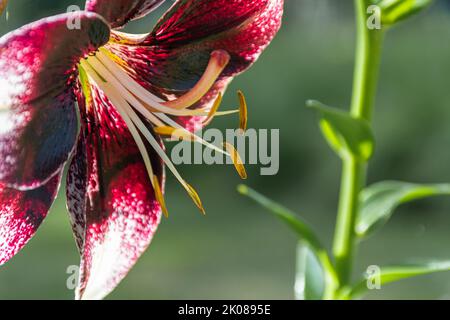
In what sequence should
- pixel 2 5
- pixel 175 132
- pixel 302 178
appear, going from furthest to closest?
pixel 302 178, pixel 175 132, pixel 2 5

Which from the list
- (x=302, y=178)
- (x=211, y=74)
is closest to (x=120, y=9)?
(x=211, y=74)

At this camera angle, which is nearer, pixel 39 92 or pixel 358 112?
pixel 39 92

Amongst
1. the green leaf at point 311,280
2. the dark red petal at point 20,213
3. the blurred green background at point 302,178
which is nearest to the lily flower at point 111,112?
the dark red petal at point 20,213

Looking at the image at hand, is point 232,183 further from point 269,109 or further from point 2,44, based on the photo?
point 2,44

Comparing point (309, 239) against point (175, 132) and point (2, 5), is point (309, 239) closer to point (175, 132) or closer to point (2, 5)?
point (175, 132)

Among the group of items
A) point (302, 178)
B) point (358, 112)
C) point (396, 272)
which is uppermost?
point (302, 178)

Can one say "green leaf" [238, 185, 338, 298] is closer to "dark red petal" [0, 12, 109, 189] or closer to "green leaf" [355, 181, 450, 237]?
"green leaf" [355, 181, 450, 237]
